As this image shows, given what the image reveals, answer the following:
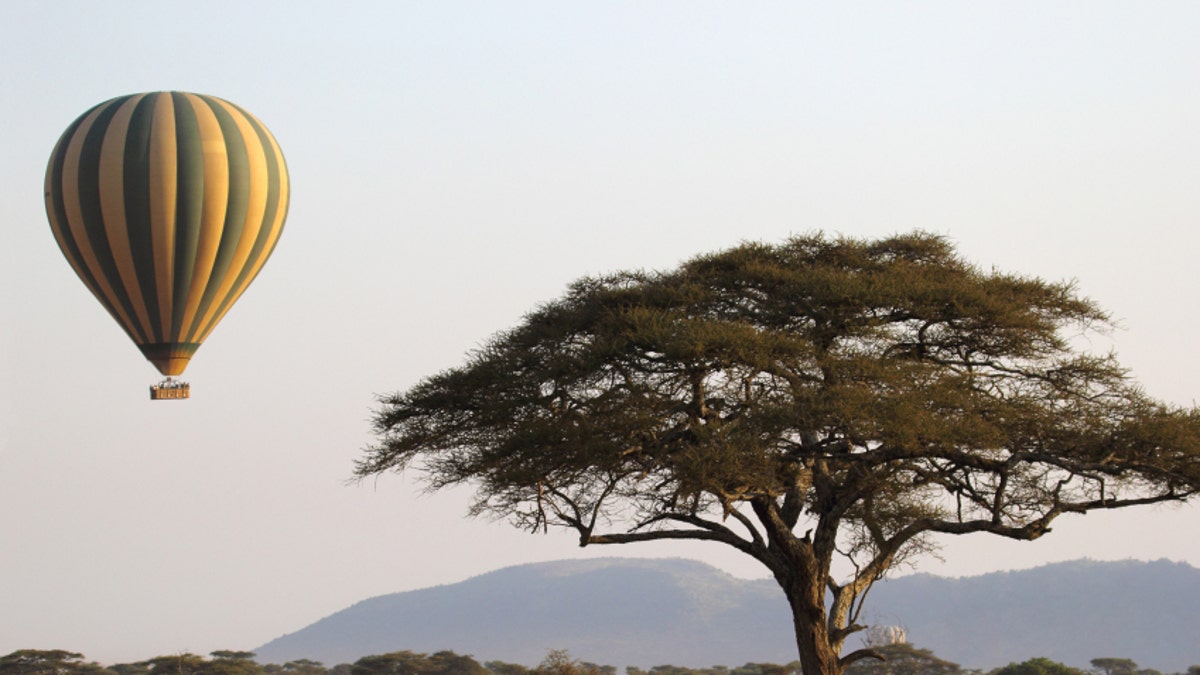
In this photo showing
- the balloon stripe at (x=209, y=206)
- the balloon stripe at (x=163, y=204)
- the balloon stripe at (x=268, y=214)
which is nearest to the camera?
the balloon stripe at (x=163, y=204)

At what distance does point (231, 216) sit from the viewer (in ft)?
139

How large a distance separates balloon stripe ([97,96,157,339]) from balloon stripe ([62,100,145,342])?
0.17 meters

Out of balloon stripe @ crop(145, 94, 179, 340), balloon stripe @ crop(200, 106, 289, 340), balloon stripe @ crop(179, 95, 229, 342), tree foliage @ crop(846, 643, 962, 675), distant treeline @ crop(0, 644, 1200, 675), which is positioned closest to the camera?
balloon stripe @ crop(145, 94, 179, 340)

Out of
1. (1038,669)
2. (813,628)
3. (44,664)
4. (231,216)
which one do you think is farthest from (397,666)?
(813,628)

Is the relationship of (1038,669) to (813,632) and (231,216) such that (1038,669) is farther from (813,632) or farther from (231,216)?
(813,632)

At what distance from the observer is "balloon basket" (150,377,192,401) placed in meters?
45.0

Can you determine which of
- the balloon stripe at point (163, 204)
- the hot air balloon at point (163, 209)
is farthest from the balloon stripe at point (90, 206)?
the balloon stripe at point (163, 204)

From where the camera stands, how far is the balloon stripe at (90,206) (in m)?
42.1

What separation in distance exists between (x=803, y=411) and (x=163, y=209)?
2505cm

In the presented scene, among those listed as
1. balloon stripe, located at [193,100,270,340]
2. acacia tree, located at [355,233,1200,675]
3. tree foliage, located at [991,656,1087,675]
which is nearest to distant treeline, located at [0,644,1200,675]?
tree foliage, located at [991,656,1087,675]

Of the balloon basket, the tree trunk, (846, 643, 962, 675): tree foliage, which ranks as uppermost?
the balloon basket

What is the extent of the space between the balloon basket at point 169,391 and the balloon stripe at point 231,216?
2.59 metres

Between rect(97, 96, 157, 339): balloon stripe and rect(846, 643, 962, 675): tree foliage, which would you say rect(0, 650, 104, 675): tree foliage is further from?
rect(846, 643, 962, 675): tree foliage

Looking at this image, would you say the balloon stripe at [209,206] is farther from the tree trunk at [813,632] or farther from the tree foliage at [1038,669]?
the tree foliage at [1038,669]
